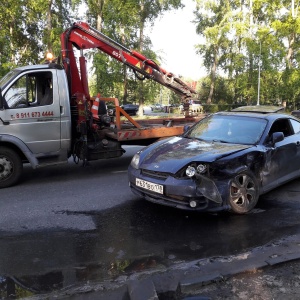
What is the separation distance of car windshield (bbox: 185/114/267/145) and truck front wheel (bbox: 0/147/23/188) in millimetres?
3246

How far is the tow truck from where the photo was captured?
6609 millimetres

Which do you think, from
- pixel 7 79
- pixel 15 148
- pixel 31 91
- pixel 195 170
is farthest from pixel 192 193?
pixel 7 79

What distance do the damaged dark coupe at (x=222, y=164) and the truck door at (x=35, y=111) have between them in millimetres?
2286

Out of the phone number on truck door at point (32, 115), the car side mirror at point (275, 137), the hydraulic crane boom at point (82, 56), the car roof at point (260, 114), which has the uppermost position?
the hydraulic crane boom at point (82, 56)

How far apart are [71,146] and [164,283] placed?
4.70 meters

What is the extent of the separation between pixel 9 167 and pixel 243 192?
4.30m

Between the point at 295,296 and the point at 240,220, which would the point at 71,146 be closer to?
the point at 240,220

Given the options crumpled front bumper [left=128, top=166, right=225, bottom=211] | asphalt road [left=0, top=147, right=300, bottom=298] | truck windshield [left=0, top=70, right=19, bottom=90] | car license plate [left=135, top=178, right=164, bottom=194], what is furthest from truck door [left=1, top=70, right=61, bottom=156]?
crumpled front bumper [left=128, top=166, right=225, bottom=211]

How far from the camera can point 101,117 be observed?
8.09 meters

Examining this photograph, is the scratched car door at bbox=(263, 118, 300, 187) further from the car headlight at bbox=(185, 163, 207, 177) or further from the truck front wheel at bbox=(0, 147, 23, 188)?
the truck front wheel at bbox=(0, 147, 23, 188)

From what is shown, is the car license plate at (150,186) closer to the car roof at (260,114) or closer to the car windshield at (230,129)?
the car windshield at (230,129)

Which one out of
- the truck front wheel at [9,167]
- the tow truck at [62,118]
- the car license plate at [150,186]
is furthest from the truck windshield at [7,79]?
the car license plate at [150,186]

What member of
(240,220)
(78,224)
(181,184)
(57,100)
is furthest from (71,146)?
(240,220)

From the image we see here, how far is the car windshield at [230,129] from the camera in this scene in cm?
569
